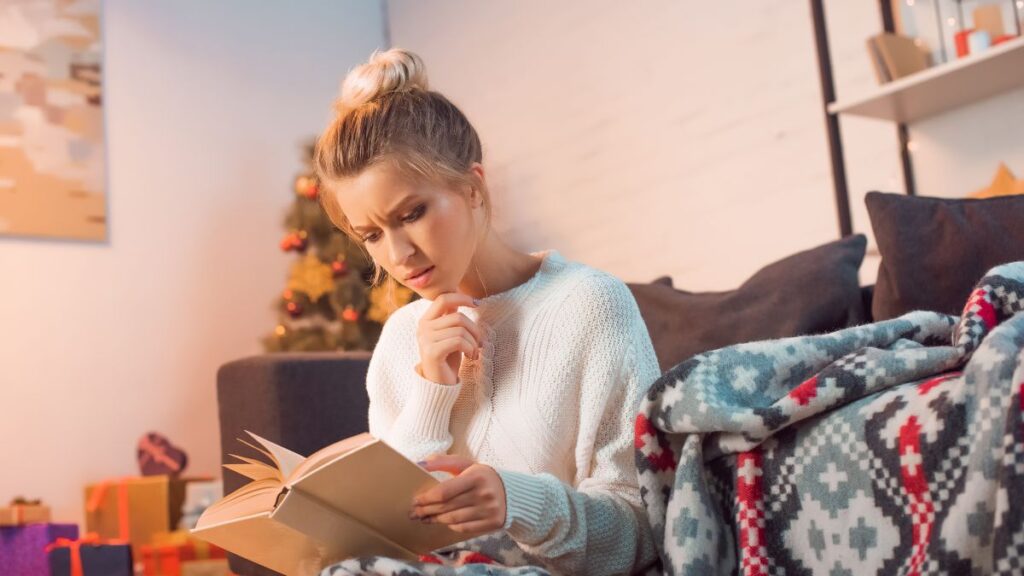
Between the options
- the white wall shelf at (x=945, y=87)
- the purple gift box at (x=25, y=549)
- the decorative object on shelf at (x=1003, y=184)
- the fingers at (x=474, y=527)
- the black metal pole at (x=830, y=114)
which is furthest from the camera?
the purple gift box at (x=25, y=549)

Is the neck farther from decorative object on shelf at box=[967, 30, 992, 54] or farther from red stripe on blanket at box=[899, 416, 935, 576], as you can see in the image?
decorative object on shelf at box=[967, 30, 992, 54]

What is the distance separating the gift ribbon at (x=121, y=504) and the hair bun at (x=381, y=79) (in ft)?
7.73

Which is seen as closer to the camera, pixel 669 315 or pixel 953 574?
pixel 953 574

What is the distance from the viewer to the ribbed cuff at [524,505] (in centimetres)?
100

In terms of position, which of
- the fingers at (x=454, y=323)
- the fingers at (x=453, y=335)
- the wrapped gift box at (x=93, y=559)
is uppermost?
the fingers at (x=454, y=323)

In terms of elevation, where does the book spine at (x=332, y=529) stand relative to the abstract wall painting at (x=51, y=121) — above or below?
below

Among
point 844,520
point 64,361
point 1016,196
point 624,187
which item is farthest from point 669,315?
point 64,361

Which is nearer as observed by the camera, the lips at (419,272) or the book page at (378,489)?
the book page at (378,489)

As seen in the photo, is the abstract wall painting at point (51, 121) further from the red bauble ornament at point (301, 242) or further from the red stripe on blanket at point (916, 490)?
the red stripe on blanket at point (916, 490)

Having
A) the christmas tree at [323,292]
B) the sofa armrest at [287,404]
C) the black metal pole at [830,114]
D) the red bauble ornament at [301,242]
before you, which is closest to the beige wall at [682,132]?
the black metal pole at [830,114]

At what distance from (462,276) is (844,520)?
0.56m

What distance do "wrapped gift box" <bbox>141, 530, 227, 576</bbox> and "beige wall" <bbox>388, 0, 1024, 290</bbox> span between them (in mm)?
1554

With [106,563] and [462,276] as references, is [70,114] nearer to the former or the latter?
[106,563]

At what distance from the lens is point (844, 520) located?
0.94m
